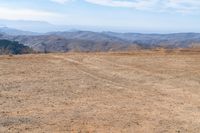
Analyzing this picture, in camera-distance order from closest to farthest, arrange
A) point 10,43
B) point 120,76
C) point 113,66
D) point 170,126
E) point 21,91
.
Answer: point 170,126 < point 21,91 < point 120,76 < point 113,66 < point 10,43

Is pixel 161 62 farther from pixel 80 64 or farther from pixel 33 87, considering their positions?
pixel 33 87

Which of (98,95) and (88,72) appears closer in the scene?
(98,95)

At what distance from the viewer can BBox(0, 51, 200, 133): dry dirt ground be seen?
613 inches

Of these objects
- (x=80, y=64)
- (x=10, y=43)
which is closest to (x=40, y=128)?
(x=80, y=64)

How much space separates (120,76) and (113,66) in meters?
4.03

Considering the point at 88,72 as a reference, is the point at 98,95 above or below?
below

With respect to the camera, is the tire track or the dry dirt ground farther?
the tire track

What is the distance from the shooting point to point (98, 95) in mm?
20734

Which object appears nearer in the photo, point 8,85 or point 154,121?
point 154,121

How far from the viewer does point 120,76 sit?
1054 inches

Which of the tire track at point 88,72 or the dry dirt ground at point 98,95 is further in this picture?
the tire track at point 88,72

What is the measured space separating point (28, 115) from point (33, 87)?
18.3 feet

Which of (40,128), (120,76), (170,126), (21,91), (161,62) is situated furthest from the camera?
(161,62)

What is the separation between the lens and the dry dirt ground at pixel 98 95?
51.1 ft
